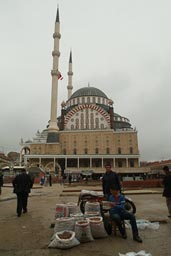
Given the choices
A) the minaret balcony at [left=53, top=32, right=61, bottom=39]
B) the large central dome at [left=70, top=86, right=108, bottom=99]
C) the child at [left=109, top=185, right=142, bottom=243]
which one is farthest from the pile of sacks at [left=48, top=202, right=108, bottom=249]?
the large central dome at [left=70, top=86, right=108, bottom=99]

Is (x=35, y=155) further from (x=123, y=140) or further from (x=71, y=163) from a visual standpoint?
(x=123, y=140)

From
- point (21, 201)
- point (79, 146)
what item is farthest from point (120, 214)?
point (79, 146)

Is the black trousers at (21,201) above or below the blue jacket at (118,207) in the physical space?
below

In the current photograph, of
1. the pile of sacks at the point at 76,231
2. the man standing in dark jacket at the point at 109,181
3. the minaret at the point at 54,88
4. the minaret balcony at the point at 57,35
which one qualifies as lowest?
the pile of sacks at the point at 76,231

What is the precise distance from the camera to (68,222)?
480 cm

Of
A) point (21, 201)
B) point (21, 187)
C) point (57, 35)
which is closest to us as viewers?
point (21, 201)

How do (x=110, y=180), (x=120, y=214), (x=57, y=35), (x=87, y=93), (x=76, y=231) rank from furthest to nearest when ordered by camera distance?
1. (x=87, y=93)
2. (x=57, y=35)
3. (x=110, y=180)
4. (x=120, y=214)
5. (x=76, y=231)

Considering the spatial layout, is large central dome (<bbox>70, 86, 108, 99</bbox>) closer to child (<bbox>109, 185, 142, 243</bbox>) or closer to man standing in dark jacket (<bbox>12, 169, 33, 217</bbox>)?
man standing in dark jacket (<bbox>12, 169, 33, 217</bbox>)

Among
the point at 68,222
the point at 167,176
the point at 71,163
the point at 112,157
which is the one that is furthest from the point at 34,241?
the point at 71,163

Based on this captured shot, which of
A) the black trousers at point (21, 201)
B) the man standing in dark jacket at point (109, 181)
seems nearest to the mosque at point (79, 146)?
the black trousers at point (21, 201)

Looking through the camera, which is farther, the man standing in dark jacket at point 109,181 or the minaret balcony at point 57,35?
the minaret balcony at point 57,35

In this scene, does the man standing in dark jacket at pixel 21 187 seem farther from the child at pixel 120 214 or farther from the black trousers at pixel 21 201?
the child at pixel 120 214

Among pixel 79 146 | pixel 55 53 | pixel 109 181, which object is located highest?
pixel 55 53

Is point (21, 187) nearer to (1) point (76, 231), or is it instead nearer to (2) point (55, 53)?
(1) point (76, 231)
